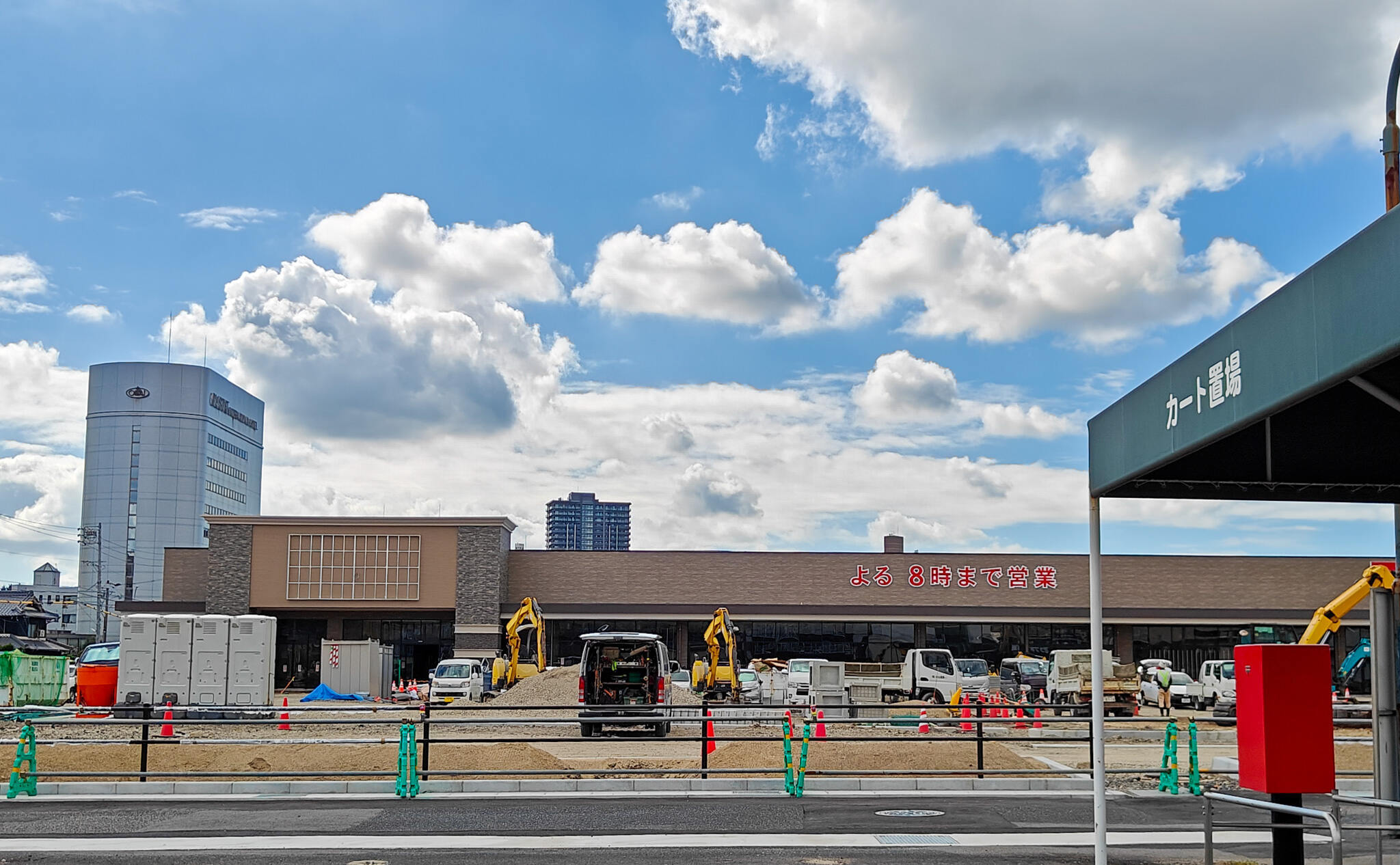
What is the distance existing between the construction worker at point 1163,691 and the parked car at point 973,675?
18.4 ft

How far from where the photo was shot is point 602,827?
15422mm

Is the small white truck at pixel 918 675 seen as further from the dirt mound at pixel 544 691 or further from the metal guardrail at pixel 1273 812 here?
the metal guardrail at pixel 1273 812

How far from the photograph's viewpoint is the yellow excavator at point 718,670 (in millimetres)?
43406

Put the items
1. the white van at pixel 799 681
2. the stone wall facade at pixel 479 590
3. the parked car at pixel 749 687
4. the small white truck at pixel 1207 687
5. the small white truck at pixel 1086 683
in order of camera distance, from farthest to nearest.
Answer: the stone wall facade at pixel 479 590
the small white truck at pixel 1207 687
the parked car at pixel 749 687
the white van at pixel 799 681
the small white truck at pixel 1086 683

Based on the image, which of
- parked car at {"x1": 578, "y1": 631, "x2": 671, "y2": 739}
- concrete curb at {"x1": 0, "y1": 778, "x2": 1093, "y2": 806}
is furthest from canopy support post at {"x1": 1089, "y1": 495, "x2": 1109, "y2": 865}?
parked car at {"x1": 578, "y1": 631, "x2": 671, "y2": 739}

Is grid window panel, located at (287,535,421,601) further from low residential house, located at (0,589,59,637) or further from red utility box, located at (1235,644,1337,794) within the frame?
red utility box, located at (1235,644,1337,794)

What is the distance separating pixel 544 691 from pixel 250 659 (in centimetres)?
914

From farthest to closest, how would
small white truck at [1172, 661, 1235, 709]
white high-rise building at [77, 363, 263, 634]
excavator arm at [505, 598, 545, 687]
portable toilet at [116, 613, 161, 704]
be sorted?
white high-rise building at [77, 363, 263, 634] → excavator arm at [505, 598, 545, 687] → small white truck at [1172, 661, 1235, 709] → portable toilet at [116, 613, 161, 704]

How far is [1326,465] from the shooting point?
36.9ft

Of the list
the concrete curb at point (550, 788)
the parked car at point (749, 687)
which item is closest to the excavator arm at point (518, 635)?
the parked car at point (749, 687)

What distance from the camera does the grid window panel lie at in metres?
58.5

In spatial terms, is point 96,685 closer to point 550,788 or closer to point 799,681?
point 799,681

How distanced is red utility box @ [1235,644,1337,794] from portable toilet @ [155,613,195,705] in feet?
110

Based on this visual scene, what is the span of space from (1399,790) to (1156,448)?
511cm
